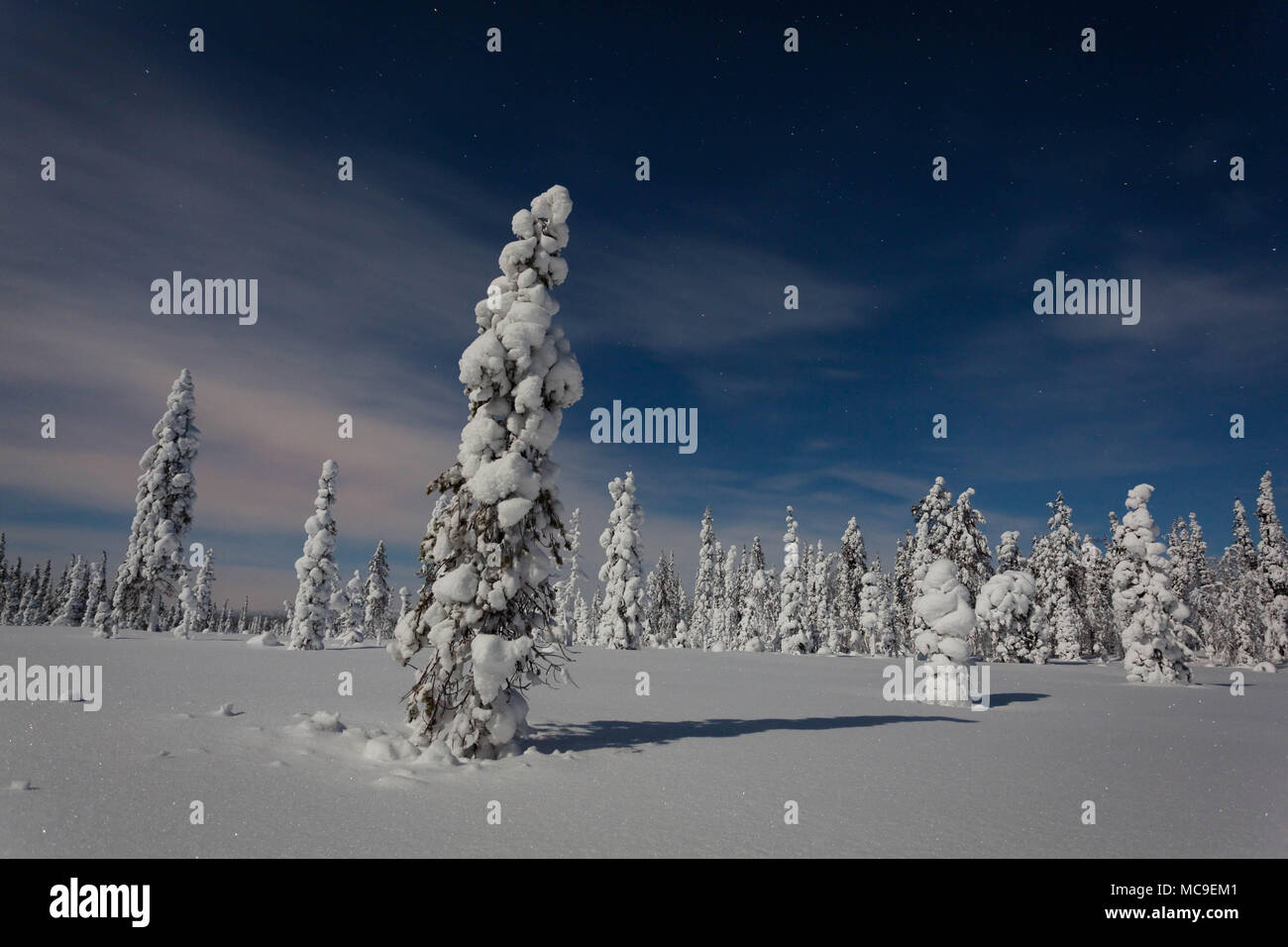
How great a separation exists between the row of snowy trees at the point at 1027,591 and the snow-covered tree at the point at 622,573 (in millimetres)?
88

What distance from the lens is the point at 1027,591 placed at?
48.5 meters

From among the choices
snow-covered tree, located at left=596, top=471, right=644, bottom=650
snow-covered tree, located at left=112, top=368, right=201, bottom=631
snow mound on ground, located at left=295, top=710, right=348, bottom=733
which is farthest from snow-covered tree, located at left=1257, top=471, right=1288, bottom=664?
snow-covered tree, located at left=112, top=368, right=201, bottom=631

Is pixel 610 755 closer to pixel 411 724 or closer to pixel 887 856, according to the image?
pixel 411 724

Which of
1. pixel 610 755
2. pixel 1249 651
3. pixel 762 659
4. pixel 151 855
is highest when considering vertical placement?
pixel 151 855

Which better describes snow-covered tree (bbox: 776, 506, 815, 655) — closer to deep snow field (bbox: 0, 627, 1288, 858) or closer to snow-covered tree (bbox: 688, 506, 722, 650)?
snow-covered tree (bbox: 688, 506, 722, 650)

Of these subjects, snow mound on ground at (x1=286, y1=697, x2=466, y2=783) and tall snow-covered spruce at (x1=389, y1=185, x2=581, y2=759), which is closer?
snow mound on ground at (x1=286, y1=697, x2=466, y2=783)

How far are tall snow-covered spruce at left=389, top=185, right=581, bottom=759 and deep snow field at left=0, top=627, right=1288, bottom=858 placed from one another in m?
0.86

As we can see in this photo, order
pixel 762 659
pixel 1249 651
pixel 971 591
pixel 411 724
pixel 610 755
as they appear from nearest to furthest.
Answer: pixel 610 755
pixel 411 724
pixel 762 659
pixel 971 591
pixel 1249 651

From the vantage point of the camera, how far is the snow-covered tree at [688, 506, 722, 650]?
8362 cm

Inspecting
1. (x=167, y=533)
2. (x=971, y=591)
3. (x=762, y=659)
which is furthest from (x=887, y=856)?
(x=971, y=591)

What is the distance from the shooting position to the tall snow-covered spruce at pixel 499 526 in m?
9.65

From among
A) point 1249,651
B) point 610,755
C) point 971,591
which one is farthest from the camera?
point 1249,651
